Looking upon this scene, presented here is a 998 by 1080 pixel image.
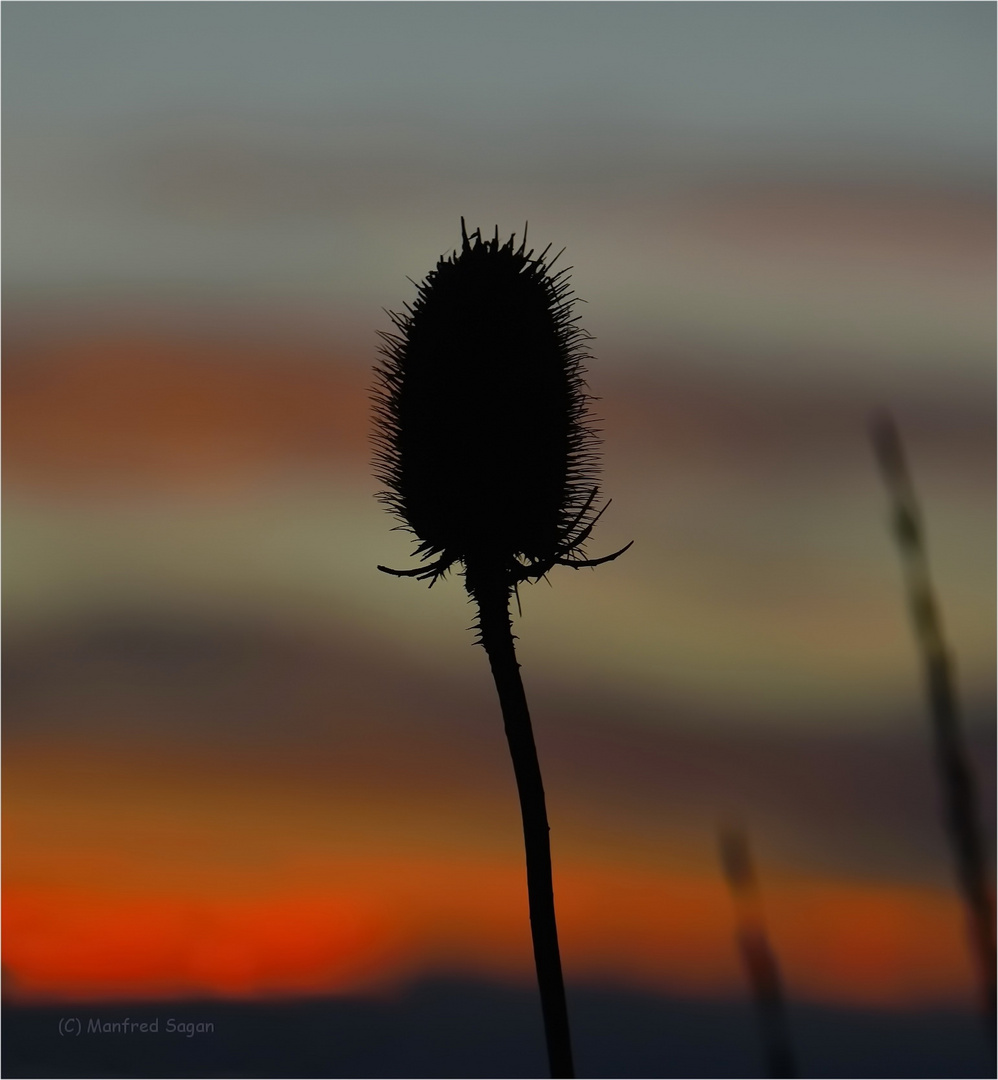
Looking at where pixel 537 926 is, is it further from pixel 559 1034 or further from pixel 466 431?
pixel 466 431

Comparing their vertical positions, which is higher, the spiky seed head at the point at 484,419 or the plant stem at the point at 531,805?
the spiky seed head at the point at 484,419

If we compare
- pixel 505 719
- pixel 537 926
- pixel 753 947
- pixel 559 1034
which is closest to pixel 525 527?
pixel 505 719

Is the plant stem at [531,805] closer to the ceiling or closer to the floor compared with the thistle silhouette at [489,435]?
closer to the floor
